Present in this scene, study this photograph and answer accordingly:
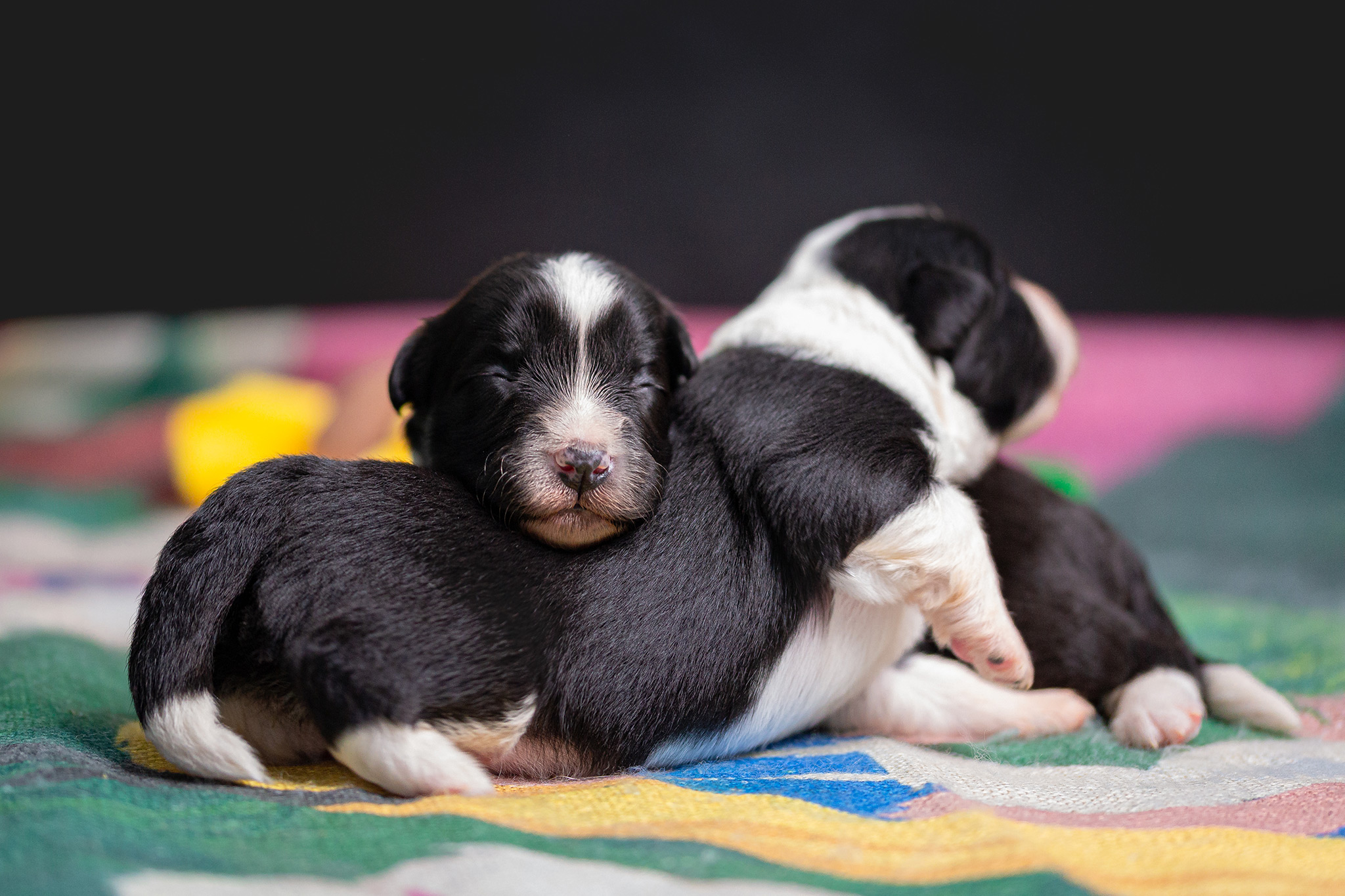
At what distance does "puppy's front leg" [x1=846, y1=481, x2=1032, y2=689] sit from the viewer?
1.93m

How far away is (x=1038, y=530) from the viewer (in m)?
2.57

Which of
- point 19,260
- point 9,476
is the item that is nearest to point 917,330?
point 9,476

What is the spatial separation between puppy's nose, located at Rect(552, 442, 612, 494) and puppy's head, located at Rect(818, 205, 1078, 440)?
914 millimetres

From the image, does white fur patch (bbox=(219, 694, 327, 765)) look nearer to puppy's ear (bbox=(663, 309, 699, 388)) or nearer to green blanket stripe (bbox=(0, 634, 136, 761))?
green blanket stripe (bbox=(0, 634, 136, 761))

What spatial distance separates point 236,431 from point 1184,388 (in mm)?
4144

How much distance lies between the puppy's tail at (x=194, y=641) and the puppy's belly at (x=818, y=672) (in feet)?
2.37

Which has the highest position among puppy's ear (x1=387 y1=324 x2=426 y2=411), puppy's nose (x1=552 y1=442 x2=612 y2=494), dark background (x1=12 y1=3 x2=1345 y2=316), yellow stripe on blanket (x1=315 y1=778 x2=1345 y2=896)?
dark background (x1=12 y1=3 x2=1345 y2=316)

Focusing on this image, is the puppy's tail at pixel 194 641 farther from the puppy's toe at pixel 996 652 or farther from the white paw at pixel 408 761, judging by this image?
the puppy's toe at pixel 996 652

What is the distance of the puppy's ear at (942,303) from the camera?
2.42 m

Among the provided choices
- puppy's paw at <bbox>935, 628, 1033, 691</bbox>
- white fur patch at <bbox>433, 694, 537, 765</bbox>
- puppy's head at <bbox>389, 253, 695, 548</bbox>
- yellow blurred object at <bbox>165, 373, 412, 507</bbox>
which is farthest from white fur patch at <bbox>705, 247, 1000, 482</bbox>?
yellow blurred object at <bbox>165, 373, 412, 507</bbox>

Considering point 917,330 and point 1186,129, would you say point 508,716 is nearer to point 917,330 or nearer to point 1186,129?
point 917,330

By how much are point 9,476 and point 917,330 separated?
465 cm

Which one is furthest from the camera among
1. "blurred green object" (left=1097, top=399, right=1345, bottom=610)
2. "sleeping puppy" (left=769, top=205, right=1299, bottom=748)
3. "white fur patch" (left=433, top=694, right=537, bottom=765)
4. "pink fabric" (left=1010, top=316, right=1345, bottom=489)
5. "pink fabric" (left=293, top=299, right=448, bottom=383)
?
"pink fabric" (left=293, top=299, right=448, bottom=383)

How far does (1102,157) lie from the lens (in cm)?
551
